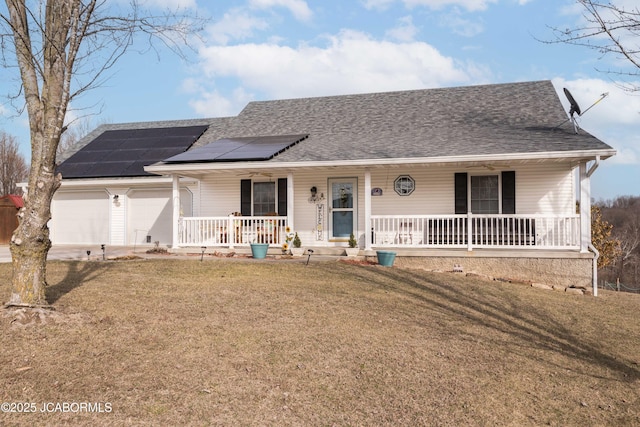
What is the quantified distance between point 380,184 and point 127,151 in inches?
396

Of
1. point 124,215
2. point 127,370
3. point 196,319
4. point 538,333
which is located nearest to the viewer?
point 127,370

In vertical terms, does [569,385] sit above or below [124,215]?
below

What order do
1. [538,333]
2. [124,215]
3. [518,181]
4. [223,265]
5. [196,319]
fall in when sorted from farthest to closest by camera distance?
[124,215] → [518,181] → [223,265] → [538,333] → [196,319]

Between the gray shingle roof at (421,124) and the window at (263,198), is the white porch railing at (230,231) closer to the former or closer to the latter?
the window at (263,198)

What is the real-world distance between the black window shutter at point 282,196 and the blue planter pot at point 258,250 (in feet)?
7.52

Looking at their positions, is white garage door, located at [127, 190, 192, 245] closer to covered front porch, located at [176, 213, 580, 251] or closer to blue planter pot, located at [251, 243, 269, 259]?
covered front porch, located at [176, 213, 580, 251]

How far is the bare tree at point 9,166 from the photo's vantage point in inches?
1484

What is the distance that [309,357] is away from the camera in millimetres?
5160

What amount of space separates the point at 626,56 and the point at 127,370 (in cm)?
638

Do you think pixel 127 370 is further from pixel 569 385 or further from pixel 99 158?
pixel 99 158

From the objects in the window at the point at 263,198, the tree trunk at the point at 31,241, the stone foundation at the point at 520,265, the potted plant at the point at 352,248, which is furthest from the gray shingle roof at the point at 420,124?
the tree trunk at the point at 31,241

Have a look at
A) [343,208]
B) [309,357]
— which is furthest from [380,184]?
[309,357]

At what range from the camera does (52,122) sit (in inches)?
234

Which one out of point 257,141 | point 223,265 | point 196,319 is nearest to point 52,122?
point 196,319
